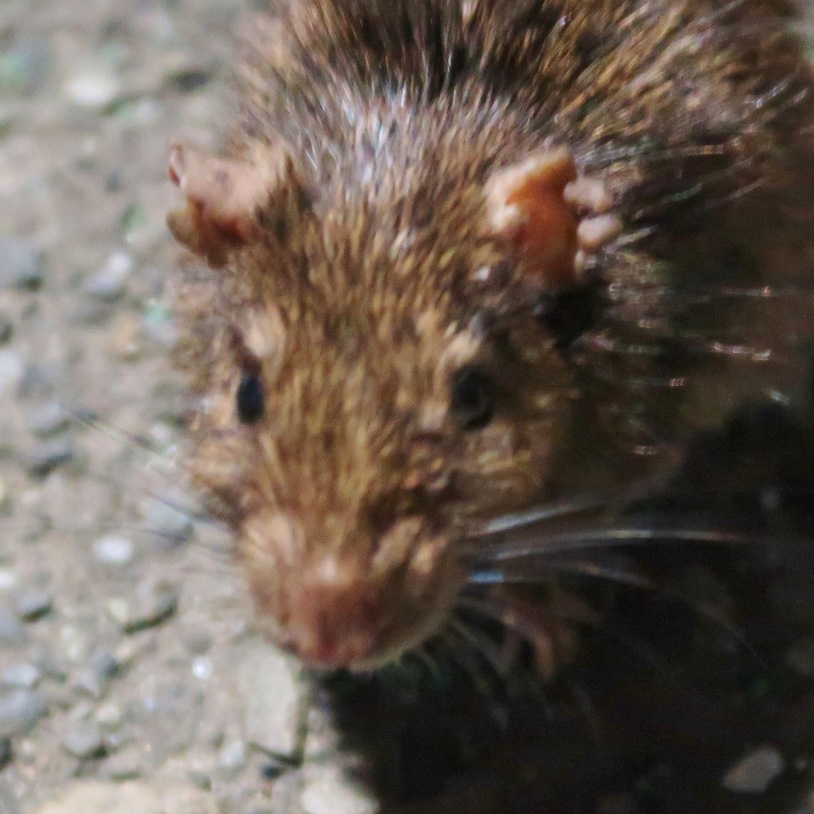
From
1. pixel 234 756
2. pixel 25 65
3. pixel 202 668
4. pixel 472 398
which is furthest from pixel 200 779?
pixel 25 65

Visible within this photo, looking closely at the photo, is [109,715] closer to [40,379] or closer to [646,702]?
[40,379]

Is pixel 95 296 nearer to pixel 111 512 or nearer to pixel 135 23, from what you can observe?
pixel 111 512

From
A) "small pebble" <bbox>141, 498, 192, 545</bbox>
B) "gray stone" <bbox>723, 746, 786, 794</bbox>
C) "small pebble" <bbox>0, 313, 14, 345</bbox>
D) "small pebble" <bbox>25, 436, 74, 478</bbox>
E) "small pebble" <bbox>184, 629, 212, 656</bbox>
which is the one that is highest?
"small pebble" <bbox>0, 313, 14, 345</bbox>

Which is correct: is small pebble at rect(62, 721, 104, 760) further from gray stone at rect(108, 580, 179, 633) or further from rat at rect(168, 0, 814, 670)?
rat at rect(168, 0, 814, 670)

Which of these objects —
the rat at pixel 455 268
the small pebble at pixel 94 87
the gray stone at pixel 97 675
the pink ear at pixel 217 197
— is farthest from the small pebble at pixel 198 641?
the small pebble at pixel 94 87

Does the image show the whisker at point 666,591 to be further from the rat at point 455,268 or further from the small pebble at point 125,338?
the small pebble at point 125,338

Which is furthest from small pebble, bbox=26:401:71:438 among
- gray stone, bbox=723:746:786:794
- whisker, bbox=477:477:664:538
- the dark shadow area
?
gray stone, bbox=723:746:786:794

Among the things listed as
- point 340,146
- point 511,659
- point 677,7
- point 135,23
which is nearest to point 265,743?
point 511,659
